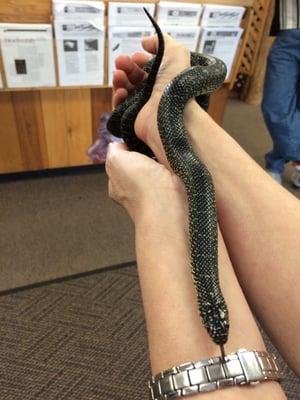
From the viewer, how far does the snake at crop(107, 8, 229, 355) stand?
1.76ft

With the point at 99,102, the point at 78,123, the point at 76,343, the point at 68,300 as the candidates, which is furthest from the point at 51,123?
the point at 76,343

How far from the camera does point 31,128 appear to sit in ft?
5.53

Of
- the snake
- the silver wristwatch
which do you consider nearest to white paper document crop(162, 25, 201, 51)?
the snake

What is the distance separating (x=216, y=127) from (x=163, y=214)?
319mm

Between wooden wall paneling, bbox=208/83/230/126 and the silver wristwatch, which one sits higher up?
the silver wristwatch

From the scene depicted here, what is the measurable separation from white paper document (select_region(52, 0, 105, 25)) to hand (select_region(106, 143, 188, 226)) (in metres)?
0.76

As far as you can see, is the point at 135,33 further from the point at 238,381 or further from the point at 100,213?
the point at 238,381

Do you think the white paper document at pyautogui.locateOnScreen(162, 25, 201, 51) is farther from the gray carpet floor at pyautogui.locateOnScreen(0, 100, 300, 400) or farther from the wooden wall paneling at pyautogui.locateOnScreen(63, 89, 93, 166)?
the gray carpet floor at pyautogui.locateOnScreen(0, 100, 300, 400)

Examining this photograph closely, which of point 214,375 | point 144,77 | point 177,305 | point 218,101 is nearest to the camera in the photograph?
point 214,375

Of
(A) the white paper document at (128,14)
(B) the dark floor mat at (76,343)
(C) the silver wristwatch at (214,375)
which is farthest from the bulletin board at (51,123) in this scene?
(C) the silver wristwatch at (214,375)

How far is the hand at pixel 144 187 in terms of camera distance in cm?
76

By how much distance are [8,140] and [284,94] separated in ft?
4.64

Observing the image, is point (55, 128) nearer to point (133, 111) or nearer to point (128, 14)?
point (128, 14)

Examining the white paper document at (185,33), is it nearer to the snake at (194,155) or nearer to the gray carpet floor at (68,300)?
the snake at (194,155)
